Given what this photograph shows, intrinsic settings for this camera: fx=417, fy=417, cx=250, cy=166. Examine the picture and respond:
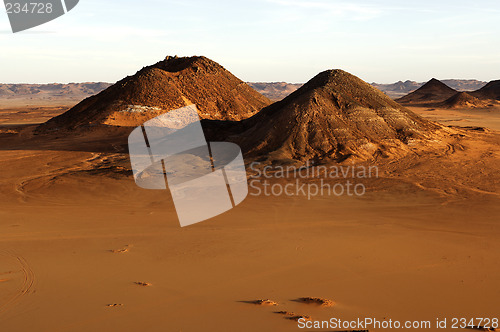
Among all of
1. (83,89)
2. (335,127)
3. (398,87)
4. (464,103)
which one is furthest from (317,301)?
(398,87)

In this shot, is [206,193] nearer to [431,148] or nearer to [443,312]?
[443,312]

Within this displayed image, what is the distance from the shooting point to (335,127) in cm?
1555

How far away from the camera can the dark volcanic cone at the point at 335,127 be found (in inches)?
585

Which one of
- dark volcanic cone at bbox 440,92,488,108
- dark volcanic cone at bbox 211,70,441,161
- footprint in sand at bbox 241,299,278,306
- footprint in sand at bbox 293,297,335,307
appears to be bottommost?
footprint in sand at bbox 293,297,335,307

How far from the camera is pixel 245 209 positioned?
9789mm

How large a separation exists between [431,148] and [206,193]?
30.0 ft

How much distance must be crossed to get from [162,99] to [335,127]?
1453cm

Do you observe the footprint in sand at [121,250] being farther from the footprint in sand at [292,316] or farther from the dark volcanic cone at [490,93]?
the dark volcanic cone at [490,93]

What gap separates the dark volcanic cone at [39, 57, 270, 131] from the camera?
84.0 ft

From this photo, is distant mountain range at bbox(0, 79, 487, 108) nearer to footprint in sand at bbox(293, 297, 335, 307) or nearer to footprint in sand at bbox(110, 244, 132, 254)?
footprint in sand at bbox(110, 244, 132, 254)

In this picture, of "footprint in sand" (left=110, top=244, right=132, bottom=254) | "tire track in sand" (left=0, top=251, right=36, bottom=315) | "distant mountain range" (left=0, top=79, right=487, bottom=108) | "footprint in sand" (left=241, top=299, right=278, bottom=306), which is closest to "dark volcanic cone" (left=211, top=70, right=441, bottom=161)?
"footprint in sand" (left=110, top=244, right=132, bottom=254)

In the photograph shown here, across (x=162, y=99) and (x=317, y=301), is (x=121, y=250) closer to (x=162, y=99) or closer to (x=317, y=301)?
(x=317, y=301)

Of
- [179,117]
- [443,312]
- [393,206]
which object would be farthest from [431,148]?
[179,117]

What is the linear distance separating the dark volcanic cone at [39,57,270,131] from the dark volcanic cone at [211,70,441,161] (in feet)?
32.1
